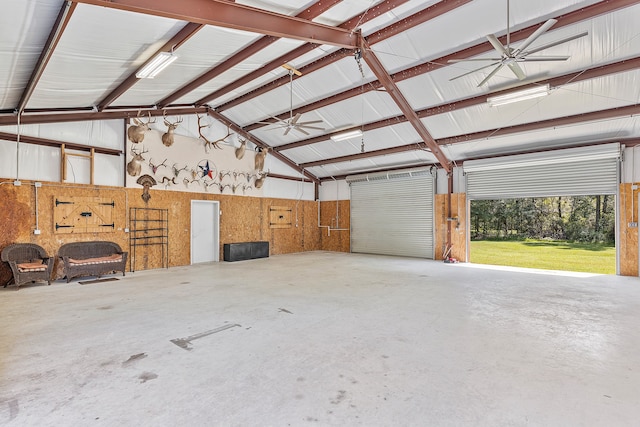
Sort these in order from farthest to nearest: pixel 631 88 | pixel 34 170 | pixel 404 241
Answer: pixel 404 241
pixel 34 170
pixel 631 88

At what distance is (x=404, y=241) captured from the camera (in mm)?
10969

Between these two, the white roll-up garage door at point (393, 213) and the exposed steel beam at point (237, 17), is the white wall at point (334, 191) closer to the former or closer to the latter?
the white roll-up garage door at point (393, 213)

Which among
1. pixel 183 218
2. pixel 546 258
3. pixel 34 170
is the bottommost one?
pixel 546 258

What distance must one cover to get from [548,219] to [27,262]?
2195 centimetres

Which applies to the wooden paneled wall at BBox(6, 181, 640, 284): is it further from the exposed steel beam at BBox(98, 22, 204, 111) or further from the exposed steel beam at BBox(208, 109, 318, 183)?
the exposed steel beam at BBox(98, 22, 204, 111)

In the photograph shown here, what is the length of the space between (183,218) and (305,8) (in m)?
6.48

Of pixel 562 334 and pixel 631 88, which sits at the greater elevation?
pixel 631 88

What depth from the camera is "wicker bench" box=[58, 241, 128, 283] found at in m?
6.46

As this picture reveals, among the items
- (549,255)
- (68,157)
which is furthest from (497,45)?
(549,255)

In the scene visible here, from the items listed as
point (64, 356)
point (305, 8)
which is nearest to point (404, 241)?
point (305, 8)

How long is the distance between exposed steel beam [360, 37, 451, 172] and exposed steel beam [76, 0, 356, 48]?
1.80 feet

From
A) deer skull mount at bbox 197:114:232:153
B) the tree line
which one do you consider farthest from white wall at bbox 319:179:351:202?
the tree line

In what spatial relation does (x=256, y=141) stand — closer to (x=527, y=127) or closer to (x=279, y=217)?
(x=279, y=217)

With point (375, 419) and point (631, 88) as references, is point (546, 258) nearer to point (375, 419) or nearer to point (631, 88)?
point (631, 88)
